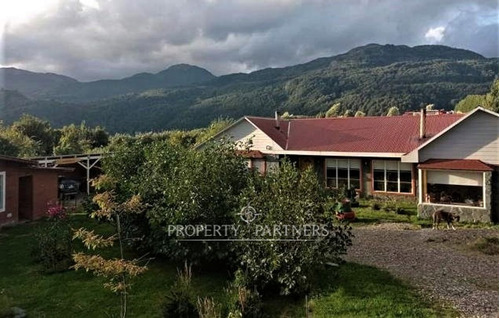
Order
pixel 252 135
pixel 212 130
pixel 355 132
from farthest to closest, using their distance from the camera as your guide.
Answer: pixel 212 130 < pixel 252 135 < pixel 355 132

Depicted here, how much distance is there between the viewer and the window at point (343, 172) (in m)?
20.8

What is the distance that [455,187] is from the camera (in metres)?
17.0

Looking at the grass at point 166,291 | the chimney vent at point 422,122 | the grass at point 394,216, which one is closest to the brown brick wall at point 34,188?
the grass at point 166,291

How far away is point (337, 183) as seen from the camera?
21.4 m

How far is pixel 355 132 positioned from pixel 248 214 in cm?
1532

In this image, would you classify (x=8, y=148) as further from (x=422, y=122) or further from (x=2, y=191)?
(x=422, y=122)

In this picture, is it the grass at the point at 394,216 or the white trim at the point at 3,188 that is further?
the white trim at the point at 3,188

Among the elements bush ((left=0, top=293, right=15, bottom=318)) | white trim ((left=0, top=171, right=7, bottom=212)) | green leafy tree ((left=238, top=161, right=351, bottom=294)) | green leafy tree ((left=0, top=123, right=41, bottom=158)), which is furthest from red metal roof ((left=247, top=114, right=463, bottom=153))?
green leafy tree ((left=0, top=123, right=41, bottom=158))

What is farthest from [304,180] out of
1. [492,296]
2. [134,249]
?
[134,249]

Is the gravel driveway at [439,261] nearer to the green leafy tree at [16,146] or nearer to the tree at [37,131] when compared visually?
the green leafy tree at [16,146]

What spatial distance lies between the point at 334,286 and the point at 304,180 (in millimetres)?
2341

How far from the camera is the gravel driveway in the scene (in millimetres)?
7652

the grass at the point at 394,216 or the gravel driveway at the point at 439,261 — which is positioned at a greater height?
the grass at the point at 394,216

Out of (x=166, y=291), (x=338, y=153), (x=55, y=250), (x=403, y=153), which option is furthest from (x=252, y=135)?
(x=166, y=291)
